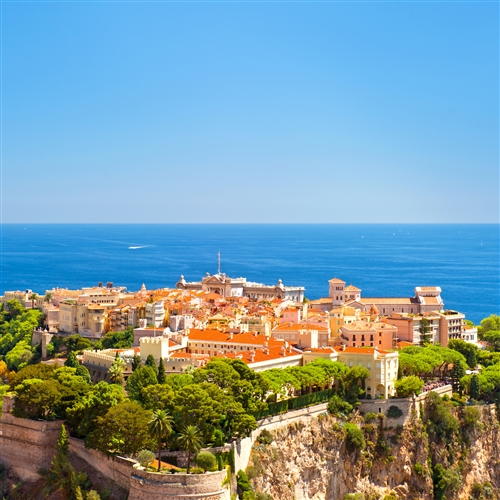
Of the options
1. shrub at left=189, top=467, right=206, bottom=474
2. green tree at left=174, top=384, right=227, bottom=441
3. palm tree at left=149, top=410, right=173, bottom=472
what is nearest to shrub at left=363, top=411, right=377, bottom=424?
green tree at left=174, top=384, right=227, bottom=441

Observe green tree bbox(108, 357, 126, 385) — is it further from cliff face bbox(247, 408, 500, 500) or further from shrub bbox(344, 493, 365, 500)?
shrub bbox(344, 493, 365, 500)

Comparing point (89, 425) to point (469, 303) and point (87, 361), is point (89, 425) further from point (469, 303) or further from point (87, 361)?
point (469, 303)

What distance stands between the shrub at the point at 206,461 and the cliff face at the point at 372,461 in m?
5.57

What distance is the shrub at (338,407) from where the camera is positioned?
52719 mm

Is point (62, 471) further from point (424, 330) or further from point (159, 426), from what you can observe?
point (424, 330)

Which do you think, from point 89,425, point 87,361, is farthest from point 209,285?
point 89,425

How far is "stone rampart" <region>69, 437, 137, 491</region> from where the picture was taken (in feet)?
134

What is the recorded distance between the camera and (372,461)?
52688 millimetres

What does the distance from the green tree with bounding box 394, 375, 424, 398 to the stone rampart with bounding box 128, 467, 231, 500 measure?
19482 millimetres

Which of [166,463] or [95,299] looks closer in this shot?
[166,463]

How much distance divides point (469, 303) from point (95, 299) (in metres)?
67.9

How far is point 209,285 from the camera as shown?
96.1 meters

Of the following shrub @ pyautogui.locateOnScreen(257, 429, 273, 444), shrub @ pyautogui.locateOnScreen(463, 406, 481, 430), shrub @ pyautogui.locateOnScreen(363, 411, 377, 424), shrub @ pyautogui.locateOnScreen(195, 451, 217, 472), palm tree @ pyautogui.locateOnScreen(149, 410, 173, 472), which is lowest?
shrub @ pyautogui.locateOnScreen(463, 406, 481, 430)

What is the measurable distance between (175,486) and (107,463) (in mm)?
5323
